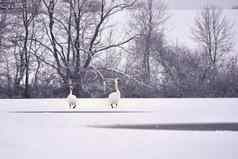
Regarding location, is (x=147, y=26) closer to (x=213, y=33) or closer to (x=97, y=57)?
(x=97, y=57)

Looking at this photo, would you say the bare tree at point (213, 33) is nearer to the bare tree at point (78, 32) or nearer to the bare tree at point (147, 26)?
the bare tree at point (147, 26)

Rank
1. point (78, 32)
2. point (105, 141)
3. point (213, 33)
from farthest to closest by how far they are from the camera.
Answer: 1. point (213, 33)
2. point (78, 32)
3. point (105, 141)

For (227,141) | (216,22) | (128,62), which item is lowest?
(227,141)

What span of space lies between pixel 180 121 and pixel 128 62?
17.0 metres

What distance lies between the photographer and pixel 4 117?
11.4 meters

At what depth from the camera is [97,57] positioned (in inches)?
1090

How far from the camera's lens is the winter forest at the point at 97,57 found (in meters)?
26.2

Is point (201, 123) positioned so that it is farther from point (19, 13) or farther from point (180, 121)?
point (19, 13)

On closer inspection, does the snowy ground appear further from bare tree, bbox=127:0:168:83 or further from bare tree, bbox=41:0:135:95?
bare tree, bbox=127:0:168:83

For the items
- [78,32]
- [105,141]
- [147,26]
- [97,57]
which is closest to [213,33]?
[147,26]

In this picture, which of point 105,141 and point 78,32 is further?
point 78,32

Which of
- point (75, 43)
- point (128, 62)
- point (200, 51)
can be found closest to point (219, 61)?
point (200, 51)

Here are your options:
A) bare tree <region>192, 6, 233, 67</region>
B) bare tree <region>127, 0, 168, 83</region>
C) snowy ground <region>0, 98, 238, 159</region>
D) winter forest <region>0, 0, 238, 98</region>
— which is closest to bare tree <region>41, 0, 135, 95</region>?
winter forest <region>0, 0, 238, 98</region>

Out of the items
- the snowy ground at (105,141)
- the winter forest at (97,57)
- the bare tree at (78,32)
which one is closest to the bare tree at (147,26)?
the winter forest at (97,57)
